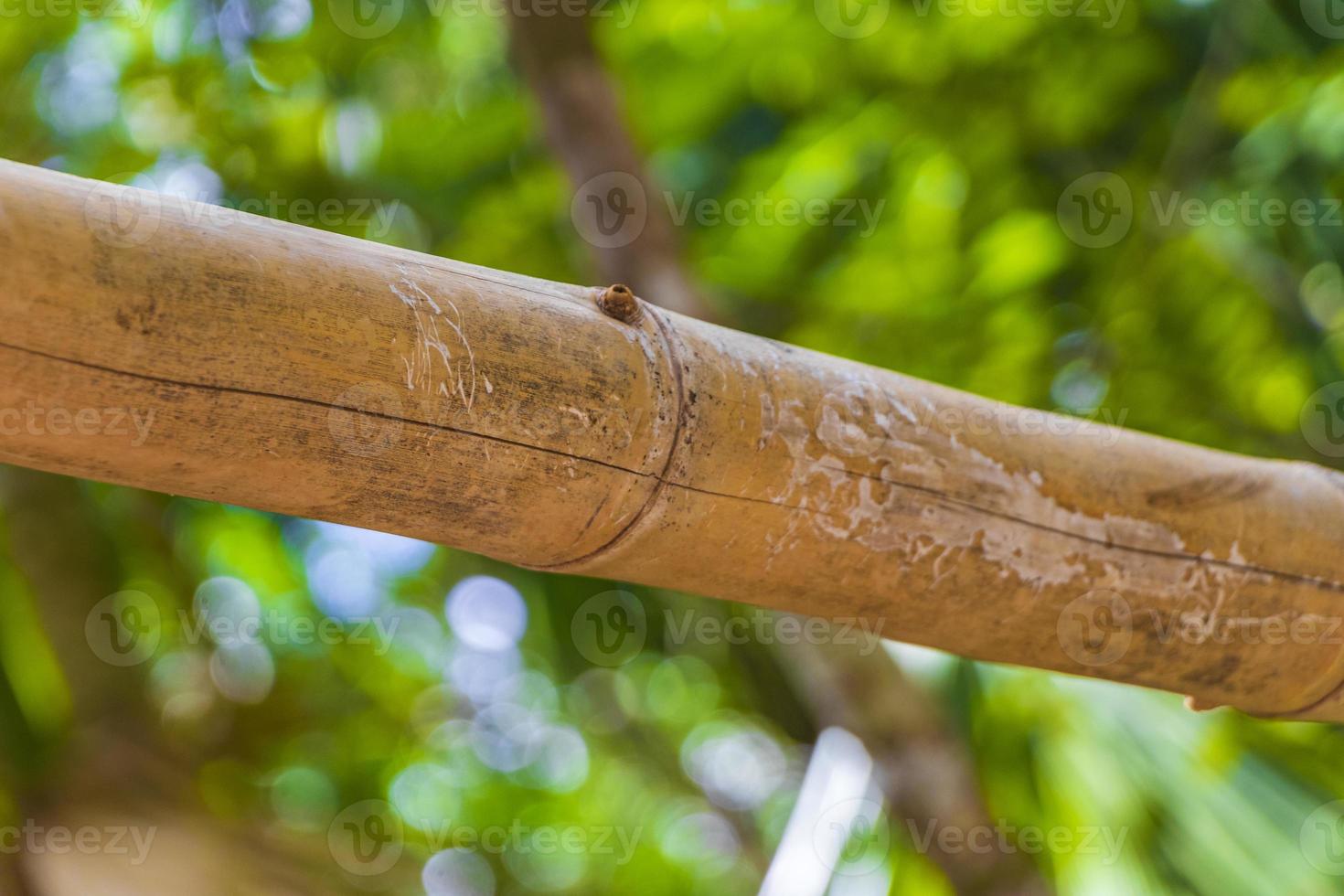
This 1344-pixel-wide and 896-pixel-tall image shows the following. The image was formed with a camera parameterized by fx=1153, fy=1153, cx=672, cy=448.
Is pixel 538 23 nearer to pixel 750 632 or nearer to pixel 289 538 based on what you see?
pixel 750 632

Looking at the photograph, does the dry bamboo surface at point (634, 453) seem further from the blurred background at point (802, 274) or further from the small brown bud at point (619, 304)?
the blurred background at point (802, 274)

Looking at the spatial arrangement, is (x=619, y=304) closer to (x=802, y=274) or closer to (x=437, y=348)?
(x=437, y=348)

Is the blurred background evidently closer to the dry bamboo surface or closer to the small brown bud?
the dry bamboo surface

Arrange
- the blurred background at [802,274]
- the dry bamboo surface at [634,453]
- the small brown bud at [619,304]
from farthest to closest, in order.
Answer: the blurred background at [802,274], the small brown bud at [619,304], the dry bamboo surface at [634,453]

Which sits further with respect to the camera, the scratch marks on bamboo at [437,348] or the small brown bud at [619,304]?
the small brown bud at [619,304]

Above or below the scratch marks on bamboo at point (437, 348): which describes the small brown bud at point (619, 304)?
above

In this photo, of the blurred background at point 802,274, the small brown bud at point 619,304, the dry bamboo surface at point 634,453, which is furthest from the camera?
the blurred background at point 802,274

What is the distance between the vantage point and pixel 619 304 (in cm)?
87

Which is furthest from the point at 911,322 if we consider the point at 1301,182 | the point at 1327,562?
the point at 1327,562

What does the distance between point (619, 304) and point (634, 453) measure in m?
0.11

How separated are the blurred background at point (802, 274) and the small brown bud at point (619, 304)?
150 cm

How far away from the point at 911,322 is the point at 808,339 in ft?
1.07

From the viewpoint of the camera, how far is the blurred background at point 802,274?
244 cm

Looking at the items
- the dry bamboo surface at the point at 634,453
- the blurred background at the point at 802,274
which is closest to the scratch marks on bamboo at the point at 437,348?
the dry bamboo surface at the point at 634,453
